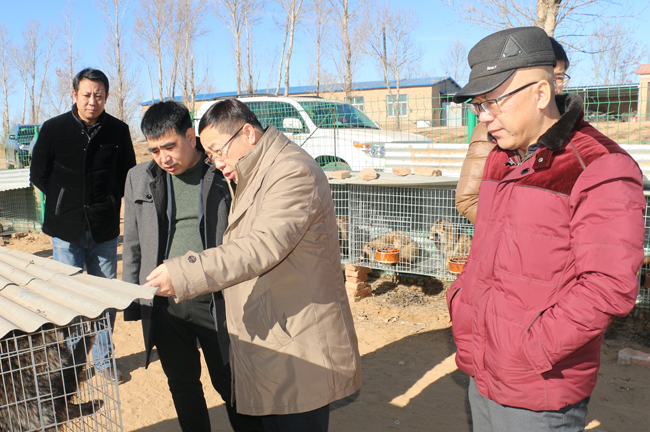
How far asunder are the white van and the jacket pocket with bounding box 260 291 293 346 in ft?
13.1

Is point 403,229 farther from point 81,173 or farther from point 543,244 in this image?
point 543,244

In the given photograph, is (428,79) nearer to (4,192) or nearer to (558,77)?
(4,192)

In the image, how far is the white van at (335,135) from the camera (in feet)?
20.1

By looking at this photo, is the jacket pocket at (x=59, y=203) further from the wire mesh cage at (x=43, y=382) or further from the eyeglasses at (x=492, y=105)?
the eyeglasses at (x=492, y=105)

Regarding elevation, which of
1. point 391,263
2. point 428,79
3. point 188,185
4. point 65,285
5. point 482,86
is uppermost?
point 428,79

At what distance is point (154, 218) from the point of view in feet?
8.45

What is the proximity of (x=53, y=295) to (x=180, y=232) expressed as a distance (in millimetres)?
1048

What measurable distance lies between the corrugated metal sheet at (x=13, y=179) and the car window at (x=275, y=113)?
459 centimetres

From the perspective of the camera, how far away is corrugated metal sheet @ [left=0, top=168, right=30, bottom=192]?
29.8 ft

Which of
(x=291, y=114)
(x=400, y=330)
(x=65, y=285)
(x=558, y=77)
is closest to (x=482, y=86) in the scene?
(x=558, y=77)

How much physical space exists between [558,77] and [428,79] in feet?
118

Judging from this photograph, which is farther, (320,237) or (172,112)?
(172,112)

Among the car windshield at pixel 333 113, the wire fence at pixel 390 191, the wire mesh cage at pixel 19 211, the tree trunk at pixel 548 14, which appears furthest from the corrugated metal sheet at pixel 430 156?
the wire mesh cage at pixel 19 211

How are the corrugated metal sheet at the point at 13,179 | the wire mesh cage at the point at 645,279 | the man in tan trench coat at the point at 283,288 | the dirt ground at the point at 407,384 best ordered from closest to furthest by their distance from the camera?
the man in tan trench coat at the point at 283,288
the dirt ground at the point at 407,384
the wire mesh cage at the point at 645,279
the corrugated metal sheet at the point at 13,179
